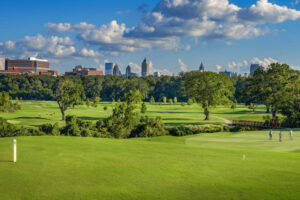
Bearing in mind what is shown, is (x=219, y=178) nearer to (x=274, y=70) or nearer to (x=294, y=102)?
(x=294, y=102)

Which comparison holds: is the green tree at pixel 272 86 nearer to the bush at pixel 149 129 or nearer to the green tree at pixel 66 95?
the bush at pixel 149 129

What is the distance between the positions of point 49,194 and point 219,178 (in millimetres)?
7022

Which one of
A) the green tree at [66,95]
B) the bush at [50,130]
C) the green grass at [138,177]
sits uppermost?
the green tree at [66,95]

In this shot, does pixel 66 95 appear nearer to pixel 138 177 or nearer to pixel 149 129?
pixel 149 129

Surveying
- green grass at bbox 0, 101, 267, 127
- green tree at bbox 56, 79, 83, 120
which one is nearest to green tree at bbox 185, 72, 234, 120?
green grass at bbox 0, 101, 267, 127

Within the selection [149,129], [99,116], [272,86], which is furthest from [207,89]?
[149,129]

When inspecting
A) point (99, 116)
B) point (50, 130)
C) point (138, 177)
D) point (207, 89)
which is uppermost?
point (207, 89)

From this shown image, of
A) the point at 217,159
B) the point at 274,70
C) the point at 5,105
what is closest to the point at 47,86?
the point at 5,105

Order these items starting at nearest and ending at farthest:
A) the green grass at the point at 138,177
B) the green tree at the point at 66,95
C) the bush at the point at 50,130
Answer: the green grass at the point at 138,177 < the bush at the point at 50,130 < the green tree at the point at 66,95

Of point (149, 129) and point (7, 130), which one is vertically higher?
point (7, 130)

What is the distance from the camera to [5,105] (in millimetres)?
87875

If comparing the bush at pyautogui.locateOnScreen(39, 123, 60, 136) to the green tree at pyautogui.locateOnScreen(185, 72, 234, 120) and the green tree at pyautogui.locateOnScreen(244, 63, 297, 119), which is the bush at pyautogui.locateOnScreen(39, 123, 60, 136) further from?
the green tree at pyautogui.locateOnScreen(244, 63, 297, 119)

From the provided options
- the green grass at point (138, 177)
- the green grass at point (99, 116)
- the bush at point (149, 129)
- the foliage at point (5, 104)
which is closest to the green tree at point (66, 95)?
the green grass at point (99, 116)

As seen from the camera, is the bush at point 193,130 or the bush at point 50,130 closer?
the bush at point 50,130
